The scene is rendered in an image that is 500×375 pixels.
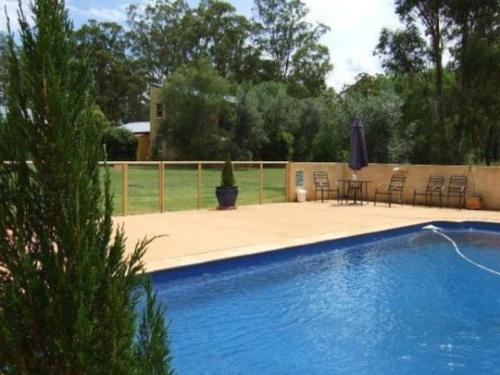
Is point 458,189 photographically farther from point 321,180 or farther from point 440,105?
point 440,105

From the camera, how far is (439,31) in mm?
18062

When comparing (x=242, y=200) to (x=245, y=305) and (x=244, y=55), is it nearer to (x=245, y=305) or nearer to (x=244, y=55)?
(x=245, y=305)

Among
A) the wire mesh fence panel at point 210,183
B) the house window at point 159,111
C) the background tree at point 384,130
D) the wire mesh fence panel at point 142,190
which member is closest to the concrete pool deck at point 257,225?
the wire mesh fence panel at point 142,190

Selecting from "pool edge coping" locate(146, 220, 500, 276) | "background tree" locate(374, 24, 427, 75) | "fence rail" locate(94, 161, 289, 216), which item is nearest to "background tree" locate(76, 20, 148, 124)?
"background tree" locate(374, 24, 427, 75)

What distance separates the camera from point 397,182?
49.3 feet

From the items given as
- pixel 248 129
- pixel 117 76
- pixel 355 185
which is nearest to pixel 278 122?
pixel 248 129

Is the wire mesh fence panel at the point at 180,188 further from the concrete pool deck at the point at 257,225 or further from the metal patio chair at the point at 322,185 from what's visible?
the metal patio chair at the point at 322,185

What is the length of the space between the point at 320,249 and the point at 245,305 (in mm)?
2835

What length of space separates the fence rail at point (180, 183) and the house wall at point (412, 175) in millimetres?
702

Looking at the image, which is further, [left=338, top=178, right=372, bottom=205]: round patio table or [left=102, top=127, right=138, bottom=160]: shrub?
[left=102, top=127, right=138, bottom=160]: shrub

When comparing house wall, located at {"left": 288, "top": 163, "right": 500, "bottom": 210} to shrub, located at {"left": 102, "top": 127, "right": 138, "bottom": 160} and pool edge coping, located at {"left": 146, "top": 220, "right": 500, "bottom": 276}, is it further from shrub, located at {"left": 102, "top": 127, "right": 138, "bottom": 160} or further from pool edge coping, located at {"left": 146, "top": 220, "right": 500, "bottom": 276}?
shrub, located at {"left": 102, "top": 127, "right": 138, "bottom": 160}

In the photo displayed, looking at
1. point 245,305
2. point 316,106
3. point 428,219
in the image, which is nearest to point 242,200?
point 428,219

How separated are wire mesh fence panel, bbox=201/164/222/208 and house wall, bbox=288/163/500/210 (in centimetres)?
227

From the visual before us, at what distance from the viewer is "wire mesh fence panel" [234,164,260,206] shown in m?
14.4
